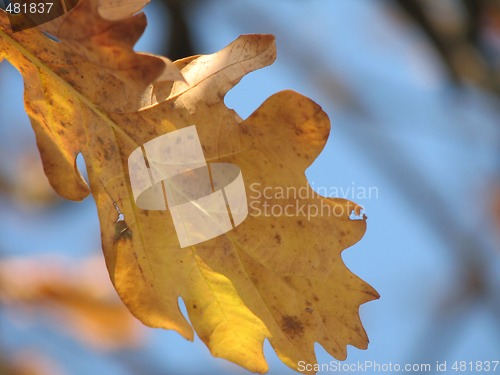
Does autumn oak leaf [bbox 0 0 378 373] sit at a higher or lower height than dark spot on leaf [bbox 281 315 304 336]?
higher

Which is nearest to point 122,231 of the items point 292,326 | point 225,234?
point 225,234

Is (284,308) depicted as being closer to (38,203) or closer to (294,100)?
(294,100)

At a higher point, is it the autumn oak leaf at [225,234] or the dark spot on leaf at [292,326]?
the autumn oak leaf at [225,234]

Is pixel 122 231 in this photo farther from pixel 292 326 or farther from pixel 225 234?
pixel 292 326

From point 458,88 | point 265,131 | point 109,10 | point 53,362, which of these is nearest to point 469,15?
point 458,88

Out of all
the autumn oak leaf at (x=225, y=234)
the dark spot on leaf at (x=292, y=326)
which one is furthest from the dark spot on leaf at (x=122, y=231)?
the dark spot on leaf at (x=292, y=326)

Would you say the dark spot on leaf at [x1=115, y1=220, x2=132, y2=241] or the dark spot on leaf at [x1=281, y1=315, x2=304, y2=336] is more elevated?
the dark spot on leaf at [x1=115, y1=220, x2=132, y2=241]

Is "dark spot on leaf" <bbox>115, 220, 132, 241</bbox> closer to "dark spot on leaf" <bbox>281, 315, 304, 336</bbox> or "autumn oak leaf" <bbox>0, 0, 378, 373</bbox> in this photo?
"autumn oak leaf" <bbox>0, 0, 378, 373</bbox>

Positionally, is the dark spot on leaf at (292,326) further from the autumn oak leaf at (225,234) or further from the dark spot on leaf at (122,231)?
the dark spot on leaf at (122,231)

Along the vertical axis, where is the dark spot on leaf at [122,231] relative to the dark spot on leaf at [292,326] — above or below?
above

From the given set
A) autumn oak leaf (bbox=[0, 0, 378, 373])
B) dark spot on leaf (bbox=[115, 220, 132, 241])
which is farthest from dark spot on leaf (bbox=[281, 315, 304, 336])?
dark spot on leaf (bbox=[115, 220, 132, 241])
